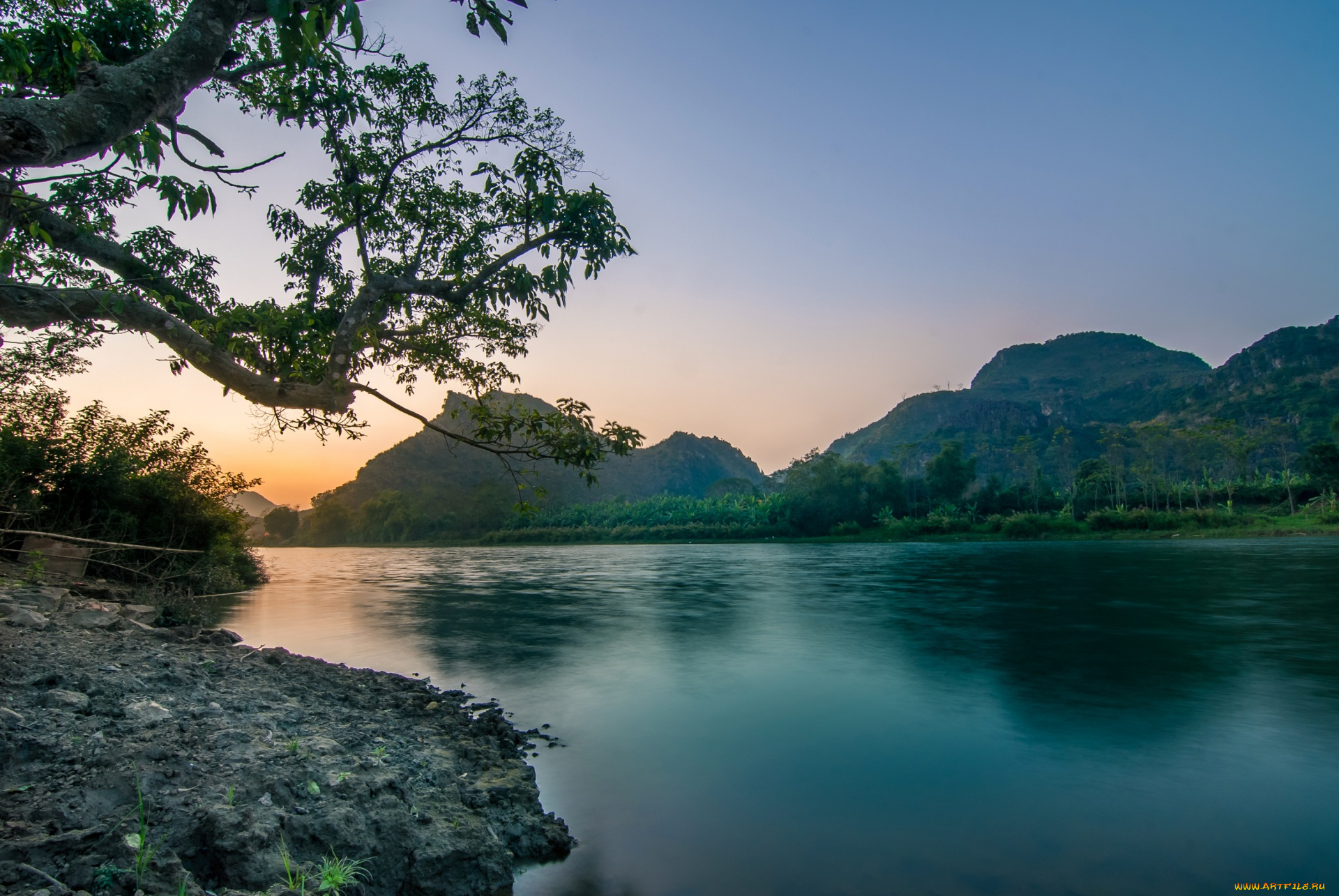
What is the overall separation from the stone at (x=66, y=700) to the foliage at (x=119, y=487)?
23.2ft

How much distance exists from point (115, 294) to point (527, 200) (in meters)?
3.60

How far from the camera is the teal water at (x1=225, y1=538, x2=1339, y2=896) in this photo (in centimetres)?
530

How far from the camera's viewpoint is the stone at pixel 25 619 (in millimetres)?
7000

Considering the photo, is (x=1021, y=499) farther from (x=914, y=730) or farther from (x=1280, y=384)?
(x=1280, y=384)

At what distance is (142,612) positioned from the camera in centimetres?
1159

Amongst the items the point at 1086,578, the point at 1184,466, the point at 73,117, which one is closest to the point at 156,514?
the point at 73,117

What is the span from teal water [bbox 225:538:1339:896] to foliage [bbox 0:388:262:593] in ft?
8.99

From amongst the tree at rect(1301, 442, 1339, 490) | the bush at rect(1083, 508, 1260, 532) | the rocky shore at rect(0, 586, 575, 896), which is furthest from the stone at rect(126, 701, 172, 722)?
the tree at rect(1301, 442, 1339, 490)

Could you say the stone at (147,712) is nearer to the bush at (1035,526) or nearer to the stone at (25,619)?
the stone at (25,619)

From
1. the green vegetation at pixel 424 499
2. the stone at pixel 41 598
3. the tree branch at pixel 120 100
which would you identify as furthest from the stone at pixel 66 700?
the green vegetation at pixel 424 499

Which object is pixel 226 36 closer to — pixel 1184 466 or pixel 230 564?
pixel 230 564

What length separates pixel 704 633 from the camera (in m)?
17.2

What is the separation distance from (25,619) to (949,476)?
8568 cm

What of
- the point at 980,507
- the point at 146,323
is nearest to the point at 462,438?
the point at 146,323
